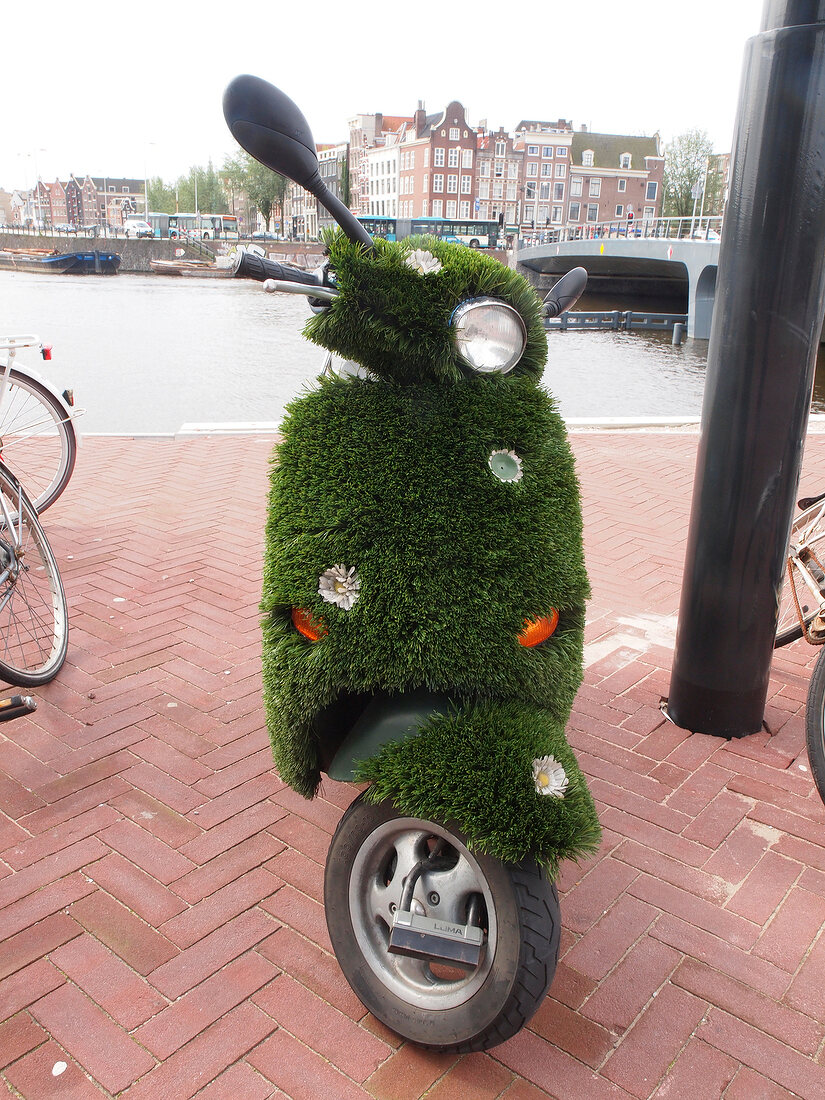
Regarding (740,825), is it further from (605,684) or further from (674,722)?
(605,684)

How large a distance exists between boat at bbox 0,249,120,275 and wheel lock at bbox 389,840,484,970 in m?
59.3

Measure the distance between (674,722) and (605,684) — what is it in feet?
1.05

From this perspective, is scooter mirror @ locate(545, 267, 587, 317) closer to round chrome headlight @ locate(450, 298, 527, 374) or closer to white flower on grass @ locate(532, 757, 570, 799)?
round chrome headlight @ locate(450, 298, 527, 374)

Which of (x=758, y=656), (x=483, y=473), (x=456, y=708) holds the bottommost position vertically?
(x=758, y=656)

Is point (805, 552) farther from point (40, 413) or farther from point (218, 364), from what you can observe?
point (218, 364)

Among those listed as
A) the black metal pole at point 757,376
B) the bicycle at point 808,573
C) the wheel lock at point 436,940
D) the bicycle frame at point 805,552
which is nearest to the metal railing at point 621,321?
the bicycle at point 808,573

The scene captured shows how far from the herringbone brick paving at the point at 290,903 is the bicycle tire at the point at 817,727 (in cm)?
28

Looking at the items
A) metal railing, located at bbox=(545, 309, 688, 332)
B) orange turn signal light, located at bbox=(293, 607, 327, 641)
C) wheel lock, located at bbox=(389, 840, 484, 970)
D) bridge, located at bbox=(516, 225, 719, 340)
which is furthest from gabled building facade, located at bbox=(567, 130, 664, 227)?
wheel lock, located at bbox=(389, 840, 484, 970)

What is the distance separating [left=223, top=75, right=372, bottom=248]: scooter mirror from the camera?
1182 millimetres

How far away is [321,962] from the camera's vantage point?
1857 millimetres

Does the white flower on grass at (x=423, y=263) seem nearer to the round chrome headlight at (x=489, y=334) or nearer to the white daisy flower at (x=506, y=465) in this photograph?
the round chrome headlight at (x=489, y=334)

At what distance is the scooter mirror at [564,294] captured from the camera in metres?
1.92

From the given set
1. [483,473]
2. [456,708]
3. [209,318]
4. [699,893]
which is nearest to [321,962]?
[456,708]

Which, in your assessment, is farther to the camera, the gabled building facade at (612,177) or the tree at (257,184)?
the gabled building facade at (612,177)
